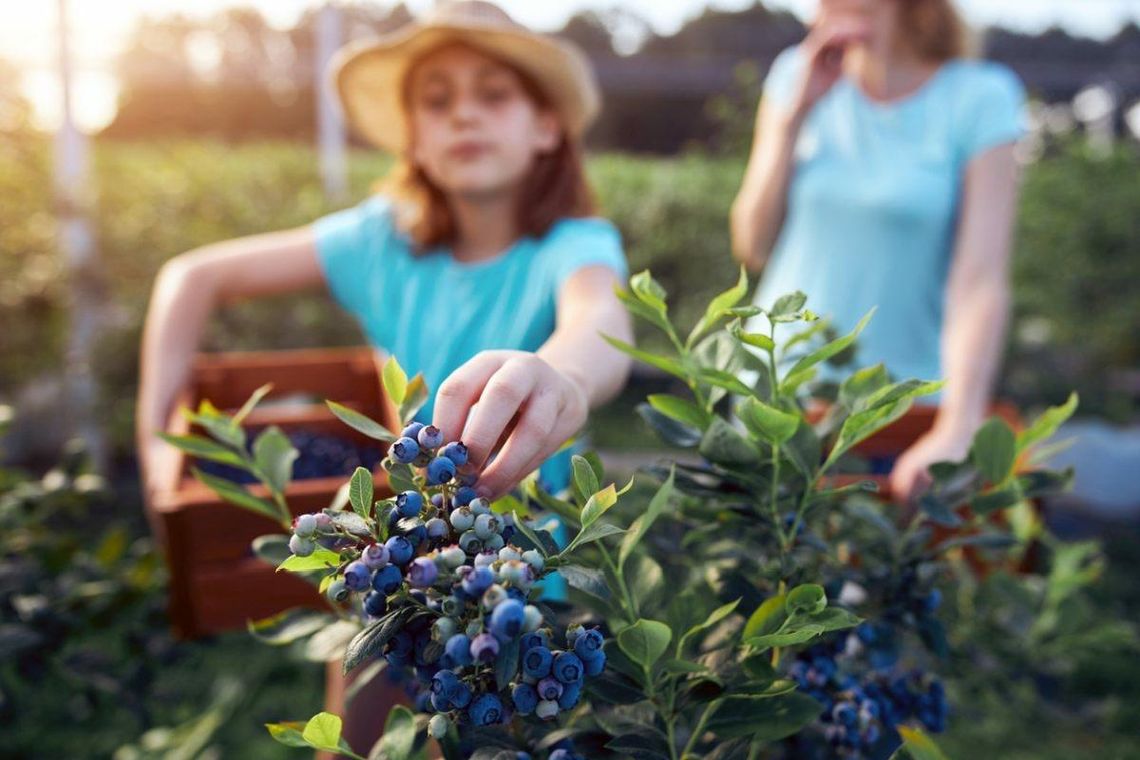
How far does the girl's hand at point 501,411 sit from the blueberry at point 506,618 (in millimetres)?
141

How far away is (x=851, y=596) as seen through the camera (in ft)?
3.42

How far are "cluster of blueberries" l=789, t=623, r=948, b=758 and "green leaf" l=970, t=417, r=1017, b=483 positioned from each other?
Result: 6.9 inches

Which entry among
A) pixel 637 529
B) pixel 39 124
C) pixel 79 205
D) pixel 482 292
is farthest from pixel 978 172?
pixel 79 205

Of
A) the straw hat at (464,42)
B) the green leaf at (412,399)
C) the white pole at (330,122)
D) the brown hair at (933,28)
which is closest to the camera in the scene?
the green leaf at (412,399)

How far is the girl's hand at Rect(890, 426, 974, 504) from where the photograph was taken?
3.74 feet

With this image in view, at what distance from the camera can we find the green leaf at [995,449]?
87 centimetres

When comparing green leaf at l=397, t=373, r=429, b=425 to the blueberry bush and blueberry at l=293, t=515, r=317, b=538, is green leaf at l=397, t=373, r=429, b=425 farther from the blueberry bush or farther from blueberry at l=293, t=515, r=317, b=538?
blueberry at l=293, t=515, r=317, b=538

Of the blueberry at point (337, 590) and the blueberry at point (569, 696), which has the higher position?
the blueberry at point (337, 590)

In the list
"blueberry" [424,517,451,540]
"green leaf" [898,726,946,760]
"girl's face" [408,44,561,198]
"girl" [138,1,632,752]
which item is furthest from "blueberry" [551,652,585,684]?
"girl's face" [408,44,561,198]

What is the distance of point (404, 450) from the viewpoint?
640mm

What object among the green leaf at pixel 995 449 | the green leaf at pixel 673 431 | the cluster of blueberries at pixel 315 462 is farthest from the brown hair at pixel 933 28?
the green leaf at pixel 673 431

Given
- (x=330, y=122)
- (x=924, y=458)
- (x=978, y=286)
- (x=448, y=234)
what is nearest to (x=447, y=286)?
(x=448, y=234)

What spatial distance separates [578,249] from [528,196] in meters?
0.30

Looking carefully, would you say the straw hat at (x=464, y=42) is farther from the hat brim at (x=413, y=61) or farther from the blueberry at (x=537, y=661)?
the blueberry at (x=537, y=661)
